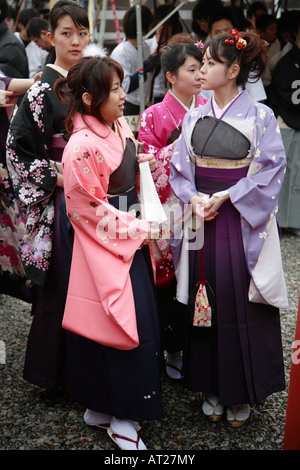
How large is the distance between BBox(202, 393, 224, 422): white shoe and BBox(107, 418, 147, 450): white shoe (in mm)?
422

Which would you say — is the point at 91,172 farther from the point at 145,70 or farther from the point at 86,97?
the point at 145,70

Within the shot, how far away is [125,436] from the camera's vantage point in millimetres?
2463

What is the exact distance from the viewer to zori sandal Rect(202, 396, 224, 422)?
2.74 meters

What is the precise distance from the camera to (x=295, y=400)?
7.23 feet

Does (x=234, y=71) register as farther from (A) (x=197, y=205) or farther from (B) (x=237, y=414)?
(B) (x=237, y=414)

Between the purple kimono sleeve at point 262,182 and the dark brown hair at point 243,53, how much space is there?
262mm

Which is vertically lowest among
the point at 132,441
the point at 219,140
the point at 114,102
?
the point at 132,441

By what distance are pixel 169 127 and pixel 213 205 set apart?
708mm

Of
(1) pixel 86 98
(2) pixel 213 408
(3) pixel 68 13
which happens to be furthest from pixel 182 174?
(2) pixel 213 408

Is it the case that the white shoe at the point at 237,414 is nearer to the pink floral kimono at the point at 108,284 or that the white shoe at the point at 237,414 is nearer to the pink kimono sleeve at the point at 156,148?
the pink floral kimono at the point at 108,284

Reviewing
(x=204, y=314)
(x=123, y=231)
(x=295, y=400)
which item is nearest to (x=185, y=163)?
(x=123, y=231)

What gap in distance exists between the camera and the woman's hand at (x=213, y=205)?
2500mm

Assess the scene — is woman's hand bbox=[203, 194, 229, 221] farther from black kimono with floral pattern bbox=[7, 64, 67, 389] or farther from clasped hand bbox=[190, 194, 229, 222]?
black kimono with floral pattern bbox=[7, 64, 67, 389]

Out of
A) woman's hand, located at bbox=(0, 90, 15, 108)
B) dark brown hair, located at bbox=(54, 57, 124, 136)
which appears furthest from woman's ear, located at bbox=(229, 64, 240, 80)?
woman's hand, located at bbox=(0, 90, 15, 108)
